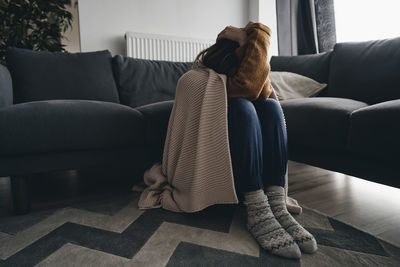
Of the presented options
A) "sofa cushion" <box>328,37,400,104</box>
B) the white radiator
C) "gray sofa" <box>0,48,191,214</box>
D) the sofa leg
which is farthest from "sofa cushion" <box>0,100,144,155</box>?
the white radiator

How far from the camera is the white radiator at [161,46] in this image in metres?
2.51

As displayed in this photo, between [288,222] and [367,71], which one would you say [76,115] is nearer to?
[288,222]

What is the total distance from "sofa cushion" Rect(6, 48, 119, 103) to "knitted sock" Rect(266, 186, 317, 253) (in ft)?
3.64

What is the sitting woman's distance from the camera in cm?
82

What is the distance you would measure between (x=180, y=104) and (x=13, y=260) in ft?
2.22

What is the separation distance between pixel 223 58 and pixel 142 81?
2.82ft

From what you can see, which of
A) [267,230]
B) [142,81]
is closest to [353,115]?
[267,230]

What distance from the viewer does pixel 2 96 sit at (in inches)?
42.6

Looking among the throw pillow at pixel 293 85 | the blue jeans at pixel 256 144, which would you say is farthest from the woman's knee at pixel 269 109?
the throw pillow at pixel 293 85

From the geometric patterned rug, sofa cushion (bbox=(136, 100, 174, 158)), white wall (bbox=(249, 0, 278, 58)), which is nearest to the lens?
the geometric patterned rug

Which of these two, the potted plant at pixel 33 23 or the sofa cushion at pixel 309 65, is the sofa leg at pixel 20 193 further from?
the sofa cushion at pixel 309 65

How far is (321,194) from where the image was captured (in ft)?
4.09

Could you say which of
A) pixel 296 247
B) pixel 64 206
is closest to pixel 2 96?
pixel 64 206

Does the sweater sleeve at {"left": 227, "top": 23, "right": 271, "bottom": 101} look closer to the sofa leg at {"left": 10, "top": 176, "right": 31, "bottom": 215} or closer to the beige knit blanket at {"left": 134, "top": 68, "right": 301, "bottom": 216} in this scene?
the beige knit blanket at {"left": 134, "top": 68, "right": 301, "bottom": 216}
